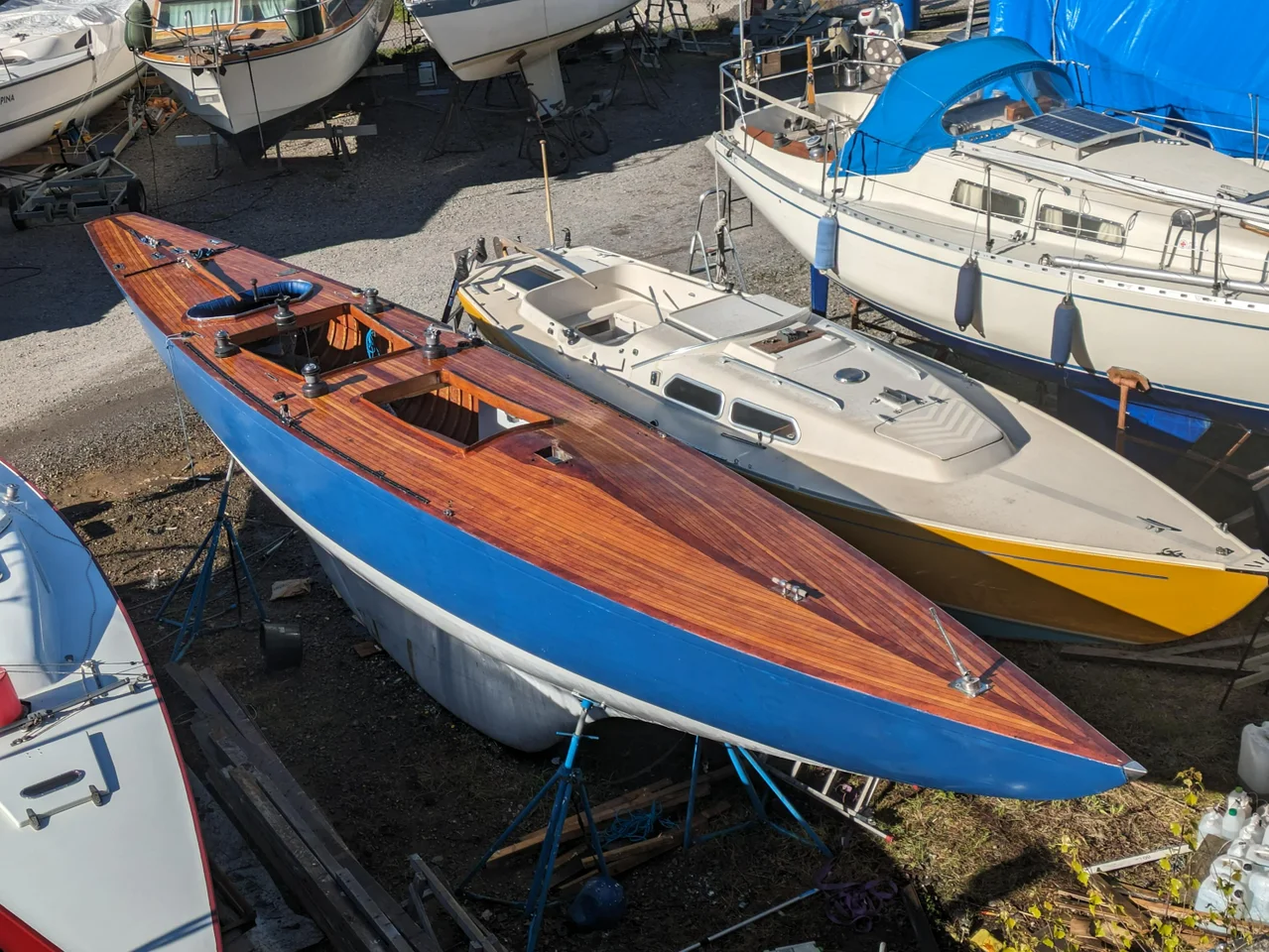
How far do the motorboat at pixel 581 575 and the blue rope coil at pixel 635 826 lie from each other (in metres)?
0.64

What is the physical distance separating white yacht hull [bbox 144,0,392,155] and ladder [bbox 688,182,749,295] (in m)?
6.24

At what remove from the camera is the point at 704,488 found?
695 cm

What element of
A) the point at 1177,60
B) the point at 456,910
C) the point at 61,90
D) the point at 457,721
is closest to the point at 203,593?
the point at 457,721

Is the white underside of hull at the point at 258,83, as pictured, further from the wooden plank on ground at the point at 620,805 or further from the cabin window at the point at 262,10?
the wooden plank on ground at the point at 620,805

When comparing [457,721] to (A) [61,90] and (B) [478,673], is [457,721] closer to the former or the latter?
(B) [478,673]

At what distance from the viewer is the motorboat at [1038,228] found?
28.2ft

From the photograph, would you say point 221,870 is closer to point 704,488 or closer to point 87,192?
point 704,488

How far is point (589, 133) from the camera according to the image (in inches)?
688

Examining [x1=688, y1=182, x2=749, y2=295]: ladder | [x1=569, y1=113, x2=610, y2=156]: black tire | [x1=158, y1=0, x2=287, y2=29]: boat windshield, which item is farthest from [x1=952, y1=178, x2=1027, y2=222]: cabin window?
[x1=158, y1=0, x2=287, y2=29]: boat windshield

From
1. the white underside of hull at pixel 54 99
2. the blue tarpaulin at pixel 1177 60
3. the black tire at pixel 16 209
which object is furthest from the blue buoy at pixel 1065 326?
the white underside of hull at pixel 54 99

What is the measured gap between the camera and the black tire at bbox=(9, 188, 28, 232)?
15.0m

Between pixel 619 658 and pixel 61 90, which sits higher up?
pixel 61 90

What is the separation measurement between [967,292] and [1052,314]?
Answer: 686 mm

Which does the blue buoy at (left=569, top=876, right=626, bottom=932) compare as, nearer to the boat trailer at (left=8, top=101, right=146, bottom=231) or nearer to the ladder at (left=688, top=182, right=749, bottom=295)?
the ladder at (left=688, top=182, right=749, bottom=295)
